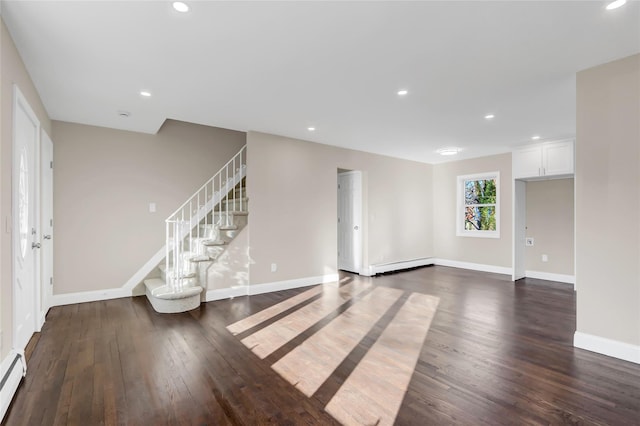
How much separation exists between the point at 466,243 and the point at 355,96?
16.9 feet

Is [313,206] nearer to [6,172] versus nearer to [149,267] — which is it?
[149,267]

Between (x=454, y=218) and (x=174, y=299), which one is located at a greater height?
(x=454, y=218)

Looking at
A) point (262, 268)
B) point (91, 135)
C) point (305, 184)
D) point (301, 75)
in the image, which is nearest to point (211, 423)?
point (301, 75)

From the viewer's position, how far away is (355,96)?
347cm

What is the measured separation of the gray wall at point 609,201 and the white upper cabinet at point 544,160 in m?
2.94

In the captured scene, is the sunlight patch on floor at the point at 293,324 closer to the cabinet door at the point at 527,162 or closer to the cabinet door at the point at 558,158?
the cabinet door at the point at 527,162

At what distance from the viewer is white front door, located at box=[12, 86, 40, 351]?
8.07ft

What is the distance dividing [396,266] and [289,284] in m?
2.74

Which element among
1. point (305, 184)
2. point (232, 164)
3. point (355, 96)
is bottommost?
point (305, 184)

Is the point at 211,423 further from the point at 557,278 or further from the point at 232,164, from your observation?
the point at 557,278

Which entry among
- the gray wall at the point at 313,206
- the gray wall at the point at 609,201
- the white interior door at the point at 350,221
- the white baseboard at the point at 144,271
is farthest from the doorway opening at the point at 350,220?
the gray wall at the point at 609,201

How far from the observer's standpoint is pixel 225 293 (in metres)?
4.63

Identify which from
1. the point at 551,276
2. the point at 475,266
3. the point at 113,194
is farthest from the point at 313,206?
the point at 551,276

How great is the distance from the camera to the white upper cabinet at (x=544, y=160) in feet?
17.5
